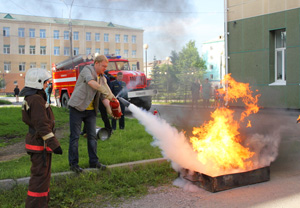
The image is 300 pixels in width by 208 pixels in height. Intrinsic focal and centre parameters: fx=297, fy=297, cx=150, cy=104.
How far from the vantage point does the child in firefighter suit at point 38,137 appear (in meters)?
3.37

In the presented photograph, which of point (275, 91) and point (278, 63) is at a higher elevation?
point (278, 63)

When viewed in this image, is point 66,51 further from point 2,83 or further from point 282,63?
point 2,83

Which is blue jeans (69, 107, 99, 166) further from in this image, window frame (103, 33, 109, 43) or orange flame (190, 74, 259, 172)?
window frame (103, 33, 109, 43)

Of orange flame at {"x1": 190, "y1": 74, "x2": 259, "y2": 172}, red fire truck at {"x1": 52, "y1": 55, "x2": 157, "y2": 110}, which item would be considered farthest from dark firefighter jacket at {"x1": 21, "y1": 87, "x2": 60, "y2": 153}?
red fire truck at {"x1": 52, "y1": 55, "x2": 157, "y2": 110}

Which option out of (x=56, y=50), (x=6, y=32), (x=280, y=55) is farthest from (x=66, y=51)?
(x=280, y=55)

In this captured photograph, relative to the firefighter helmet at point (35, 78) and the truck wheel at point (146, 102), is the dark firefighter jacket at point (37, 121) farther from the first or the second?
the truck wheel at point (146, 102)

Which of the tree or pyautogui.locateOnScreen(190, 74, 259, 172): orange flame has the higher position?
the tree

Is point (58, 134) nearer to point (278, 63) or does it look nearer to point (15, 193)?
point (15, 193)

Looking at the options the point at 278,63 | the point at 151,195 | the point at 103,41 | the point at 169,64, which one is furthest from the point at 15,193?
the point at 278,63

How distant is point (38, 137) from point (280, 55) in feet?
50.3

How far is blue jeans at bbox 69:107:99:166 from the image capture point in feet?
16.4

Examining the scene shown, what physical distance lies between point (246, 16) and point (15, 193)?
15.9 meters

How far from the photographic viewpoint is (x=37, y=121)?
132 inches

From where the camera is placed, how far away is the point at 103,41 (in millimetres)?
14695
